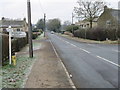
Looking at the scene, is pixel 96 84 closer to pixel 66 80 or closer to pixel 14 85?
pixel 66 80

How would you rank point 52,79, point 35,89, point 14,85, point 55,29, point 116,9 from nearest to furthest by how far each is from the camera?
point 35,89 < point 14,85 < point 52,79 < point 116,9 < point 55,29

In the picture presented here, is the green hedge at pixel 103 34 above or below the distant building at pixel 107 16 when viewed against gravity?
below

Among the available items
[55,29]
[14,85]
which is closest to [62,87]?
[14,85]

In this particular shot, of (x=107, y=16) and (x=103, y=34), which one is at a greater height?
(x=107, y=16)

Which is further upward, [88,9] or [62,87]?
[88,9]

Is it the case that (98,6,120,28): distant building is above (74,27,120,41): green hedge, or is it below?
above

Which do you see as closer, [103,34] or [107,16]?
[103,34]

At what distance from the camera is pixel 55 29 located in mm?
143750

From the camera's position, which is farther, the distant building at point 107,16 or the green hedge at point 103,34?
the distant building at point 107,16

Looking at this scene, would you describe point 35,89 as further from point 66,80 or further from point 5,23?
point 5,23

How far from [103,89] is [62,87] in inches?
51.4

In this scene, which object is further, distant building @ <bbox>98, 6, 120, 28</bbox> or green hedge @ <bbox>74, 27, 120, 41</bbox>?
distant building @ <bbox>98, 6, 120, 28</bbox>

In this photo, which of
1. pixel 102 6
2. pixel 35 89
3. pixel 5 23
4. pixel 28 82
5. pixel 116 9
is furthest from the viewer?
pixel 5 23

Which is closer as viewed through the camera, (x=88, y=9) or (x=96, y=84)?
(x=96, y=84)
